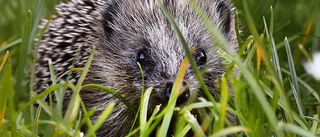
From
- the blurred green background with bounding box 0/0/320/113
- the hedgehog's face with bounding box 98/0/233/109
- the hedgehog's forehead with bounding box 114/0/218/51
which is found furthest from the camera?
the blurred green background with bounding box 0/0/320/113

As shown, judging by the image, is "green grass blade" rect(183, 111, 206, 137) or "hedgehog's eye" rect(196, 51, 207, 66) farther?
"hedgehog's eye" rect(196, 51, 207, 66)

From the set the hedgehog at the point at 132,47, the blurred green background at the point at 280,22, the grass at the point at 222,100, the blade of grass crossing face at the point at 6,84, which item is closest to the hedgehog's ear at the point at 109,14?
the hedgehog at the point at 132,47

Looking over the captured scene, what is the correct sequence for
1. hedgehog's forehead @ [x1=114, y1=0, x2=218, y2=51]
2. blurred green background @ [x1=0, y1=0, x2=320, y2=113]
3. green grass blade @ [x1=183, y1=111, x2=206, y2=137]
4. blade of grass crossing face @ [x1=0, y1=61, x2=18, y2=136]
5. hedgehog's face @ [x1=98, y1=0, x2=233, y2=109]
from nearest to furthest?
blade of grass crossing face @ [x1=0, y1=61, x2=18, y2=136] < green grass blade @ [x1=183, y1=111, x2=206, y2=137] < hedgehog's face @ [x1=98, y1=0, x2=233, y2=109] < hedgehog's forehead @ [x1=114, y1=0, x2=218, y2=51] < blurred green background @ [x1=0, y1=0, x2=320, y2=113]

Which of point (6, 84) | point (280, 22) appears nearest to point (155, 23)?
point (6, 84)

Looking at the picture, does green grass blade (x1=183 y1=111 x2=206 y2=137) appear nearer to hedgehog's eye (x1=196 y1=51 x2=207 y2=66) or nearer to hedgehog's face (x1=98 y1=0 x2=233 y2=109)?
hedgehog's face (x1=98 y1=0 x2=233 y2=109)

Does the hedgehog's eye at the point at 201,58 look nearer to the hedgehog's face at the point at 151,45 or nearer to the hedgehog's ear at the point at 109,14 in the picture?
the hedgehog's face at the point at 151,45

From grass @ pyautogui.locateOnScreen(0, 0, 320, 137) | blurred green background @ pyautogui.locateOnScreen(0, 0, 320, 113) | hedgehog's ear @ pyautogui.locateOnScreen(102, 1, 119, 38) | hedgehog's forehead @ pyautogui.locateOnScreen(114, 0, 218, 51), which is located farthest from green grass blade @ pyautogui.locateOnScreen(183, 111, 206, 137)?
hedgehog's ear @ pyautogui.locateOnScreen(102, 1, 119, 38)

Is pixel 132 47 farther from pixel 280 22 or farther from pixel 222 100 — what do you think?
pixel 280 22
